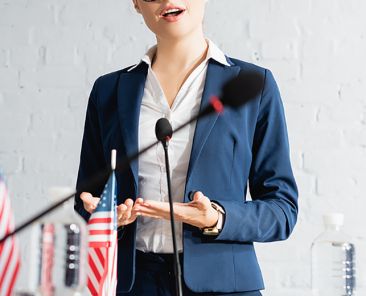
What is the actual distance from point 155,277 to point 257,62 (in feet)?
2.96

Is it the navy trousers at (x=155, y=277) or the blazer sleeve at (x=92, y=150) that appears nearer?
the navy trousers at (x=155, y=277)

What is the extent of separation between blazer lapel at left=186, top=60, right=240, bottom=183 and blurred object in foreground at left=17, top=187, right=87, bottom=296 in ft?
0.93

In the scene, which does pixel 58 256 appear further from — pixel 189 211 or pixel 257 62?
pixel 257 62

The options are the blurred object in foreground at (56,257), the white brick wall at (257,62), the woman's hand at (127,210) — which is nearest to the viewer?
the blurred object in foreground at (56,257)

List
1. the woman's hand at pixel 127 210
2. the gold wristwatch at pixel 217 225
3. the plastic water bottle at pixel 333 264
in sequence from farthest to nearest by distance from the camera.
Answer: the plastic water bottle at pixel 333 264
the gold wristwatch at pixel 217 225
the woman's hand at pixel 127 210

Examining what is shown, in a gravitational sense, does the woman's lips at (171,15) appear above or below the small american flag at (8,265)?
above

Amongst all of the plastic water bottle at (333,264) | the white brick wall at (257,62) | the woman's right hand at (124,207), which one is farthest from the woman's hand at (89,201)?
the white brick wall at (257,62)

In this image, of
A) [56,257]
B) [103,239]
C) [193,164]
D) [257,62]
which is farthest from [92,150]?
[257,62]

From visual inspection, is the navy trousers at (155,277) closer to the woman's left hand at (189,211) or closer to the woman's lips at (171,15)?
the woman's left hand at (189,211)

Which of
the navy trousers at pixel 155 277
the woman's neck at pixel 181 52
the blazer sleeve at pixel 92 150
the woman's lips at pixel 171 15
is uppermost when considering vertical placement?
the woman's lips at pixel 171 15

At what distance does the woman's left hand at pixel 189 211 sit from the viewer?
4.05ft

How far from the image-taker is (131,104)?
1.48 m

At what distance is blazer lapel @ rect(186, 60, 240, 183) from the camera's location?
1399 millimetres

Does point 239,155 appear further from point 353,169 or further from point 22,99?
point 22,99
